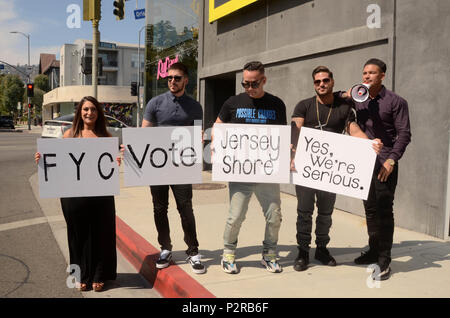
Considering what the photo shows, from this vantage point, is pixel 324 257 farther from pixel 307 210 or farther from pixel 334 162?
pixel 334 162

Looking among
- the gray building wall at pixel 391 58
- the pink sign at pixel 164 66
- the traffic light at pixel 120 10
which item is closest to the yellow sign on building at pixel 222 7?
the gray building wall at pixel 391 58

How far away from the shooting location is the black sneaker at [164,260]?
4215mm

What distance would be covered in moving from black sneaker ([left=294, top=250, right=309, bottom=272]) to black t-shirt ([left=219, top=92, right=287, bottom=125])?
1.32 meters

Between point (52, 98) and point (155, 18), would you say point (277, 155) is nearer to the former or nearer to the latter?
point (155, 18)

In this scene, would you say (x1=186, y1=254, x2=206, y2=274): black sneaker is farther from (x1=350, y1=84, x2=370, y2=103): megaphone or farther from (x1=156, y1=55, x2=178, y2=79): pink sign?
(x1=156, y1=55, x2=178, y2=79): pink sign

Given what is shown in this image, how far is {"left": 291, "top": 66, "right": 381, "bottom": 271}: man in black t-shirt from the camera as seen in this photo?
13.3ft

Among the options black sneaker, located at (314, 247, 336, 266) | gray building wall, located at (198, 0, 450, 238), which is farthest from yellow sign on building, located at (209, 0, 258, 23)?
black sneaker, located at (314, 247, 336, 266)

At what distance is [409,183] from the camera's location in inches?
228

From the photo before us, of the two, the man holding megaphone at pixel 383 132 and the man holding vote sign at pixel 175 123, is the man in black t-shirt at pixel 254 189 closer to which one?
the man holding vote sign at pixel 175 123

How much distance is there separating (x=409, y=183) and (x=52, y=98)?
5958cm

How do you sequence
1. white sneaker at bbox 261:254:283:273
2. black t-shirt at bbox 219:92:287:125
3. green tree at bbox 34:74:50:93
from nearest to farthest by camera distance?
black t-shirt at bbox 219:92:287:125
white sneaker at bbox 261:254:283:273
green tree at bbox 34:74:50:93

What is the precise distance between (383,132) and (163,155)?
211cm

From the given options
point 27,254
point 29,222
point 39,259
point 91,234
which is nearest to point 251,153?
point 91,234

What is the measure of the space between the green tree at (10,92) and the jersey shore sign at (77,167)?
73.4m
